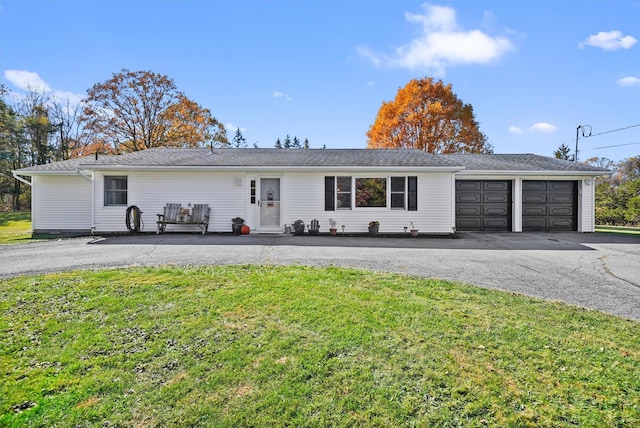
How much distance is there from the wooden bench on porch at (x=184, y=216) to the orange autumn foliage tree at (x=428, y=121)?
15.7 m

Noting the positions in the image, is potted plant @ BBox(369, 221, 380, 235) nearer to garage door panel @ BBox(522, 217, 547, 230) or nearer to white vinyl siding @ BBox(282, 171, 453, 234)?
white vinyl siding @ BBox(282, 171, 453, 234)

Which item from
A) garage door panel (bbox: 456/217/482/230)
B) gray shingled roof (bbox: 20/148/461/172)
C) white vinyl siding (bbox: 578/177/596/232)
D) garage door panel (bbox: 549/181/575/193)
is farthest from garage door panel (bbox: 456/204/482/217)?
white vinyl siding (bbox: 578/177/596/232)

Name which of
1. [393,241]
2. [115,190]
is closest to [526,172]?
[393,241]

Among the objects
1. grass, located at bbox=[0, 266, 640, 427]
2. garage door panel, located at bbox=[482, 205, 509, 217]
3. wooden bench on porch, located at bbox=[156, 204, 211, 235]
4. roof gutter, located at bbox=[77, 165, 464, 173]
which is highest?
roof gutter, located at bbox=[77, 165, 464, 173]

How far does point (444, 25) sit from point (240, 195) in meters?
9.09

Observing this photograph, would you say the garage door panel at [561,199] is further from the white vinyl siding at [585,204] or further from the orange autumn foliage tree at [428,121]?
the orange autumn foliage tree at [428,121]

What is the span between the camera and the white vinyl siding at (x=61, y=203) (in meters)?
12.8

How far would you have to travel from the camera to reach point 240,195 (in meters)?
11.6

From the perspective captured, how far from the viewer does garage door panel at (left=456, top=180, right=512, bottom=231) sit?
41.5ft

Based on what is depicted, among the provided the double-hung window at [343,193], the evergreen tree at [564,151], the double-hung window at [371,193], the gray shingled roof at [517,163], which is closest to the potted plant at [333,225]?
the double-hung window at [371,193]

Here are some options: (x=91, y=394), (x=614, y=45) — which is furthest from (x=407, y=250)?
(x=614, y=45)

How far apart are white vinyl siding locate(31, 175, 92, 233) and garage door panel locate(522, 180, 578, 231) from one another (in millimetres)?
17680

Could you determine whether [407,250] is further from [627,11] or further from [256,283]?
[627,11]

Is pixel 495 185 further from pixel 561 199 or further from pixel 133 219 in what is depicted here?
pixel 133 219
